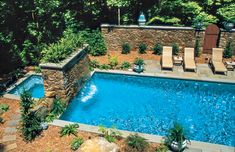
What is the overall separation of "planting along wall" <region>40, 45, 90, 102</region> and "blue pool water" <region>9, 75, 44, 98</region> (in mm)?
1996

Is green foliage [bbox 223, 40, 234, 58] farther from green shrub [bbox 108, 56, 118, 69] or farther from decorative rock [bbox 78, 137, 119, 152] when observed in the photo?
decorative rock [bbox 78, 137, 119, 152]

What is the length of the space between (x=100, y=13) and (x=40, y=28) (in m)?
5.69

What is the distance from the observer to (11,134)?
11.8 m

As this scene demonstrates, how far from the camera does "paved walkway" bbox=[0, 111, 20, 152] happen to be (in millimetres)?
11070

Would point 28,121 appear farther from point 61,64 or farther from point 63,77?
point 61,64

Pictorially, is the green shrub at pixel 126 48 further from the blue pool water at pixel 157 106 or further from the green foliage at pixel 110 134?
the green foliage at pixel 110 134

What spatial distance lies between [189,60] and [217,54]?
195cm

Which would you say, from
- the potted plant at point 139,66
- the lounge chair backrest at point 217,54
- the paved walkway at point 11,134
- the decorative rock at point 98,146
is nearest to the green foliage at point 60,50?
the paved walkway at point 11,134

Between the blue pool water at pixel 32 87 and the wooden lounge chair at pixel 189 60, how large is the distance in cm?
939

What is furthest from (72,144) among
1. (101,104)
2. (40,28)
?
(40,28)

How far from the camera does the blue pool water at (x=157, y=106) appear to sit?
1256 centimetres

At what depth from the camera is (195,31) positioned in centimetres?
1933

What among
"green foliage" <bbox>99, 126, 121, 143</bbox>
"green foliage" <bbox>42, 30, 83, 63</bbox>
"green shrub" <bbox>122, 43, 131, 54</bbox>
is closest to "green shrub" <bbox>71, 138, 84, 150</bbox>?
"green foliage" <bbox>99, 126, 121, 143</bbox>

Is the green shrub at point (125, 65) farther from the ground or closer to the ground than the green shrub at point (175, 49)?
closer to the ground
